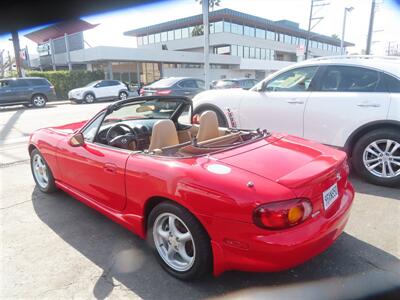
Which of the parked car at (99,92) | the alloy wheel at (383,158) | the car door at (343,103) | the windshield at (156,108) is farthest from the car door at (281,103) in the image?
the parked car at (99,92)

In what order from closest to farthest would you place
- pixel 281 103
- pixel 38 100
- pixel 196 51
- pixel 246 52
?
pixel 281 103 < pixel 38 100 < pixel 196 51 < pixel 246 52

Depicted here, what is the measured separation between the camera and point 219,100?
6.13 meters

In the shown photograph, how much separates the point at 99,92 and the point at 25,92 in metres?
4.39

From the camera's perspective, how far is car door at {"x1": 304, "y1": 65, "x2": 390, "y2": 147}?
448 cm

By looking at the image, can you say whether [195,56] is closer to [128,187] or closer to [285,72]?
[285,72]

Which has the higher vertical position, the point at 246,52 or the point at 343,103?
the point at 246,52

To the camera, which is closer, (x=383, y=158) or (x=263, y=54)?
(x=383, y=158)

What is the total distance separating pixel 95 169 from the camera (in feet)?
10.6

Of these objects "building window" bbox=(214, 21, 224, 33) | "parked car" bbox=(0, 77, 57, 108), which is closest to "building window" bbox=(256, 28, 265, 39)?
"building window" bbox=(214, 21, 224, 33)

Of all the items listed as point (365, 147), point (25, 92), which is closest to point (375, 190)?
point (365, 147)

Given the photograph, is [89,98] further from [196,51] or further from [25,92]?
[196,51]

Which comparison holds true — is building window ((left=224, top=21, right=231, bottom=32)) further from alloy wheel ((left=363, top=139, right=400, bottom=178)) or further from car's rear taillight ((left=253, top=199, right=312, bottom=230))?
car's rear taillight ((left=253, top=199, right=312, bottom=230))

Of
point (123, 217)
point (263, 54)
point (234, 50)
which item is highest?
point (234, 50)

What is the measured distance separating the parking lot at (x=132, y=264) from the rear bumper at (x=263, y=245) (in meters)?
0.36
